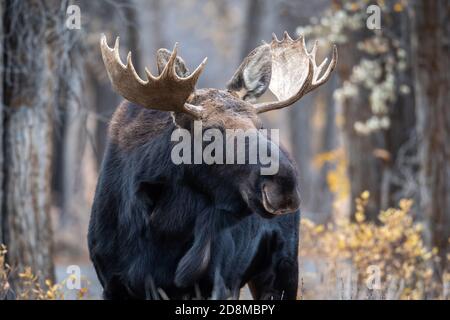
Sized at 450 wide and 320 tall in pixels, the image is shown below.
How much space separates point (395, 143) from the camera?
12859 mm

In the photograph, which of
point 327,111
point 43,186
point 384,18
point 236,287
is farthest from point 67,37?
point 327,111

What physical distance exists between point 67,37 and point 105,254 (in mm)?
2860

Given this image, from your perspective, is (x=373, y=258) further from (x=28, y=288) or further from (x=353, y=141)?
(x=353, y=141)

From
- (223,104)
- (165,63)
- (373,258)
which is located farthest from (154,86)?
→ (373,258)

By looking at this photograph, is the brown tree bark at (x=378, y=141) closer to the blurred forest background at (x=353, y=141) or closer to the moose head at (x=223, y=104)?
the blurred forest background at (x=353, y=141)

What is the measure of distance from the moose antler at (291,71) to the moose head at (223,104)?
1 centimetres

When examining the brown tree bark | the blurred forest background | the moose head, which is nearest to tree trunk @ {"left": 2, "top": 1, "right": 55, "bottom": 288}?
the blurred forest background

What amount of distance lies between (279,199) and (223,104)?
3.01 feet

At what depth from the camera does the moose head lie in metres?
5.80

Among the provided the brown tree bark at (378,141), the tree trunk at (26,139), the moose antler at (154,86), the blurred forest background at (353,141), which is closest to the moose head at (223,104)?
the moose antler at (154,86)

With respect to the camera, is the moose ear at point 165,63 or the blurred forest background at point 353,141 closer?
the moose ear at point 165,63

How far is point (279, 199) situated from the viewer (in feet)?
18.9

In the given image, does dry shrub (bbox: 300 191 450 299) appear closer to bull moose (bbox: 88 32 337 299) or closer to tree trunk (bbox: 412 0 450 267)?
tree trunk (bbox: 412 0 450 267)

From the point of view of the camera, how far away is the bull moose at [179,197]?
6.24 metres
